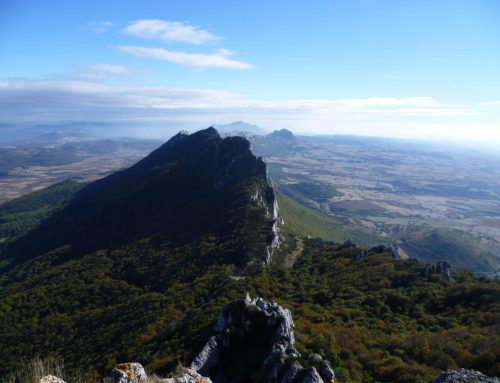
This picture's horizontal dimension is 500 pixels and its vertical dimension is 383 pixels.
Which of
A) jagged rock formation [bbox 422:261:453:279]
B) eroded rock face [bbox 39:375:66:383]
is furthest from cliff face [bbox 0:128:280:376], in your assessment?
eroded rock face [bbox 39:375:66:383]

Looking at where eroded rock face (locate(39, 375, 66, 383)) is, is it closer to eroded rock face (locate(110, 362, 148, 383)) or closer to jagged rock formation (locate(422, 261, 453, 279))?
eroded rock face (locate(110, 362, 148, 383))

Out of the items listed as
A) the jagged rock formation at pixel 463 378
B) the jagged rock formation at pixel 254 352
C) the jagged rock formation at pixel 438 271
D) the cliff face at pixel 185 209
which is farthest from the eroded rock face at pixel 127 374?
the cliff face at pixel 185 209

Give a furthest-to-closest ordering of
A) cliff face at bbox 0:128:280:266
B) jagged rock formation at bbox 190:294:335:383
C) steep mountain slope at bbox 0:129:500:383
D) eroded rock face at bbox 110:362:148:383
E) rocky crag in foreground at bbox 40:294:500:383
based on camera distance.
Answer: cliff face at bbox 0:128:280:266 < steep mountain slope at bbox 0:129:500:383 < jagged rock formation at bbox 190:294:335:383 < rocky crag in foreground at bbox 40:294:500:383 < eroded rock face at bbox 110:362:148:383

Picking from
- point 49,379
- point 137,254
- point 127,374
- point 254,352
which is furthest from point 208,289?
point 49,379

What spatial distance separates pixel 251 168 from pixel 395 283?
70.4 metres

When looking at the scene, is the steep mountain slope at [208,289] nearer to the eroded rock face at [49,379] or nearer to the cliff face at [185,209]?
the cliff face at [185,209]

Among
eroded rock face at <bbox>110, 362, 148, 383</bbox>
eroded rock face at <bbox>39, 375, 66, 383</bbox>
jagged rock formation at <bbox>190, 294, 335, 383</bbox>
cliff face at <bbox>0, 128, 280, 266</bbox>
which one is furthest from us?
cliff face at <bbox>0, 128, 280, 266</bbox>

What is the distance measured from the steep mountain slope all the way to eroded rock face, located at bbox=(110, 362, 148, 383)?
10987mm

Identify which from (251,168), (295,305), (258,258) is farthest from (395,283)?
(251,168)

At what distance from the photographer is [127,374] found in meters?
17.2

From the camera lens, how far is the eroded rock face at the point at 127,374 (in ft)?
55.3

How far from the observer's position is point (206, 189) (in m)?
124

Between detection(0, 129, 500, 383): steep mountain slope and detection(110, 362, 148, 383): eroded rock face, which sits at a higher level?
detection(110, 362, 148, 383): eroded rock face

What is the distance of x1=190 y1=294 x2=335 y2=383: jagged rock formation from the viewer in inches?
925
